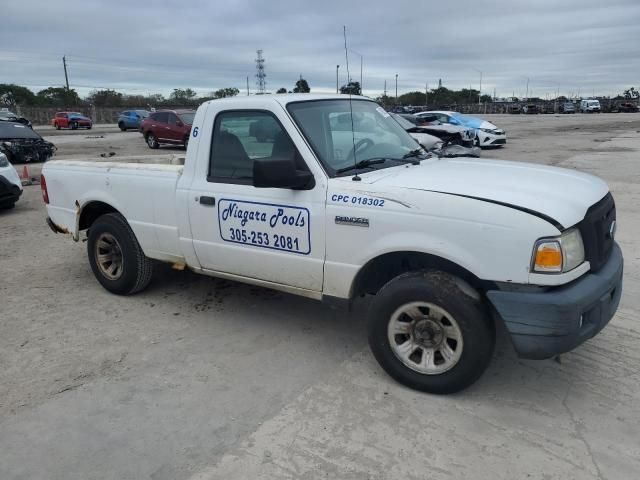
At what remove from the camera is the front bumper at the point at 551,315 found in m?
2.88

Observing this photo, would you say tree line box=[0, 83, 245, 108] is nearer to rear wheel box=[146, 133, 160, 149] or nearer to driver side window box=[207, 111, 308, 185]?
rear wheel box=[146, 133, 160, 149]

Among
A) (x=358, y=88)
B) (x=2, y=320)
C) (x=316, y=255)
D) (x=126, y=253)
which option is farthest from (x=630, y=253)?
(x=2, y=320)

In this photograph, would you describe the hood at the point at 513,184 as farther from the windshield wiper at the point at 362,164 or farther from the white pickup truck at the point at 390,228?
the windshield wiper at the point at 362,164

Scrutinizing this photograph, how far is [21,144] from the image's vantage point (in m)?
16.1

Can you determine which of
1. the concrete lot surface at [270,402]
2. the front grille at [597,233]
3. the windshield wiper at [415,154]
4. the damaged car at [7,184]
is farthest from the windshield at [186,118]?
the front grille at [597,233]

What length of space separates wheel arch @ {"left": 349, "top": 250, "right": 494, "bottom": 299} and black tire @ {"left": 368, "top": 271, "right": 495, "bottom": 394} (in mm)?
107

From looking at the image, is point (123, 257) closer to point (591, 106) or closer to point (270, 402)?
point (270, 402)

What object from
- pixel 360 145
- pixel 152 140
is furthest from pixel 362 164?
pixel 152 140

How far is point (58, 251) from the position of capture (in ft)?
22.5

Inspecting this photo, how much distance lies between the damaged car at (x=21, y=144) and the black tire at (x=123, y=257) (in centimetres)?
1308

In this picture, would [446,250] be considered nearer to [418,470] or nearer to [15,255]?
[418,470]

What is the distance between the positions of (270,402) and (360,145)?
1.97m

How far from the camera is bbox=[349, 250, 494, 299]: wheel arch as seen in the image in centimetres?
327

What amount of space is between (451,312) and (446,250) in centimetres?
37
